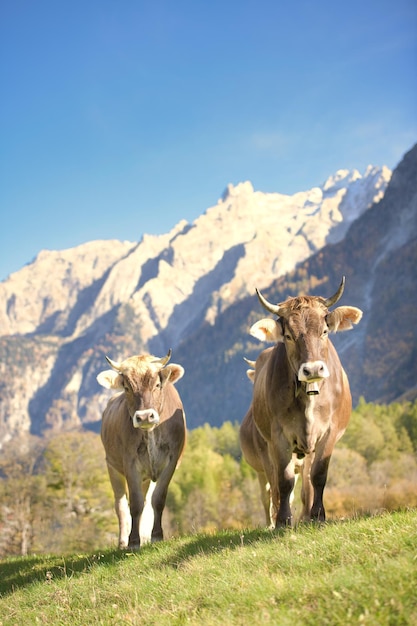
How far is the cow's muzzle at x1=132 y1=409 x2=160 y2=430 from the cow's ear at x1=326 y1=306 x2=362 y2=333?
11.3 ft

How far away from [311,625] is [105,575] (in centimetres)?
452

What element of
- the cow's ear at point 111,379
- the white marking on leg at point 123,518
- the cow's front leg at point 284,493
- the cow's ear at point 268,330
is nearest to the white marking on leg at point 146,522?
the white marking on leg at point 123,518

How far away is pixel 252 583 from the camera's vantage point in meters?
6.14

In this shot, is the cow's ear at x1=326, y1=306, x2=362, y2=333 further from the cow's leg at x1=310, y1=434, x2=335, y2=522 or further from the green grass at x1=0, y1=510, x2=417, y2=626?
the green grass at x1=0, y1=510, x2=417, y2=626

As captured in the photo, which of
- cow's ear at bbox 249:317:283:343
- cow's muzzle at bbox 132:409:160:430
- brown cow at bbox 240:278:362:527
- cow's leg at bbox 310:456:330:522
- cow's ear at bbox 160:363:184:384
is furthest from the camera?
cow's ear at bbox 160:363:184:384

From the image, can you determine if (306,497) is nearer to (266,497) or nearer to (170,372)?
(170,372)

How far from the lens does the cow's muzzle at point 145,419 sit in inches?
416

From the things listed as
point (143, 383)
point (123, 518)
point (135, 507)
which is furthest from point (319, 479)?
point (123, 518)

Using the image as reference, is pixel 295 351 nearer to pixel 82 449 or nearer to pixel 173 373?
pixel 173 373

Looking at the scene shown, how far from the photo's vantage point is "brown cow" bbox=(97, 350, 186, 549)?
11.0m

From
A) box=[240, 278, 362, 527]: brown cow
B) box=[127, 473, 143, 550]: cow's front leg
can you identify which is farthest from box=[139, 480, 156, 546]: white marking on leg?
box=[240, 278, 362, 527]: brown cow

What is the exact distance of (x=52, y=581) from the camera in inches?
362

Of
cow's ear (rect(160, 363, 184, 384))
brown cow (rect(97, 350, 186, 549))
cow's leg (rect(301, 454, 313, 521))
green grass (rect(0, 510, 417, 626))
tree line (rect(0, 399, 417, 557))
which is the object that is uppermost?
cow's ear (rect(160, 363, 184, 384))

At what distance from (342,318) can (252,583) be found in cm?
448
